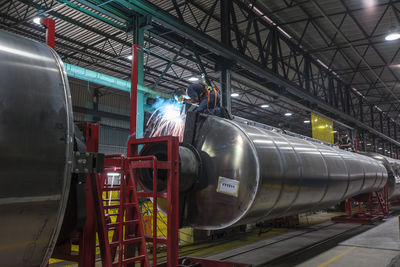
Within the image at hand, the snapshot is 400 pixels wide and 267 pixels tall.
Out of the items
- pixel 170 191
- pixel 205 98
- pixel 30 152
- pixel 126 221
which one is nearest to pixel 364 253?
pixel 205 98

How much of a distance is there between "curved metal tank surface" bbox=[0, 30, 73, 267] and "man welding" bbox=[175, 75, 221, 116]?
277 centimetres

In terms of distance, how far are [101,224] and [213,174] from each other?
1603 millimetres

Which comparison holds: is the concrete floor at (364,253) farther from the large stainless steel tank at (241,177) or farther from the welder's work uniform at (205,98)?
the welder's work uniform at (205,98)

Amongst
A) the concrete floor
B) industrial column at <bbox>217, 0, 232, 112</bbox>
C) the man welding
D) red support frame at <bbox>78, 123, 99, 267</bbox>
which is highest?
industrial column at <bbox>217, 0, 232, 112</bbox>

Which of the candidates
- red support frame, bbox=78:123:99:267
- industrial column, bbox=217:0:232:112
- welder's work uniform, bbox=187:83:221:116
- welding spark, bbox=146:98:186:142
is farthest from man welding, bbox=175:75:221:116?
industrial column, bbox=217:0:232:112

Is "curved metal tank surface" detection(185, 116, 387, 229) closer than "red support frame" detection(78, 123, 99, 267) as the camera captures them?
No

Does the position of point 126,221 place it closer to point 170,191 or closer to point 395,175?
point 170,191

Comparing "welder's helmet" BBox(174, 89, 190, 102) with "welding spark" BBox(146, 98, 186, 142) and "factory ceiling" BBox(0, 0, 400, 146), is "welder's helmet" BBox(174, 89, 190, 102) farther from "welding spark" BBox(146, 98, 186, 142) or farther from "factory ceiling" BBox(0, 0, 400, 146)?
"factory ceiling" BBox(0, 0, 400, 146)

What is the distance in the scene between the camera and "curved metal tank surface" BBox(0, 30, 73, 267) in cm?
174

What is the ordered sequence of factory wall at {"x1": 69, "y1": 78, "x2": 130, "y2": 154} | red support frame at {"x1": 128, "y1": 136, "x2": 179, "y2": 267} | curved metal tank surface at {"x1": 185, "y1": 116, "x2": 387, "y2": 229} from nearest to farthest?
red support frame at {"x1": 128, "y1": 136, "x2": 179, "y2": 267} < curved metal tank surface at {"x1": 185, "y1": 116, "x2": 387, "y2": 229} < factory wall at {"x1": 69, "y1": 78, "x2": 130, "y2": 154}

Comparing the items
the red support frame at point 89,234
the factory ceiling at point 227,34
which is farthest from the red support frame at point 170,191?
the factory ceiling at point 227,34

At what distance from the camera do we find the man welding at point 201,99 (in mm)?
4709

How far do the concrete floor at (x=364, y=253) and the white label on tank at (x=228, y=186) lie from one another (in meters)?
3.02

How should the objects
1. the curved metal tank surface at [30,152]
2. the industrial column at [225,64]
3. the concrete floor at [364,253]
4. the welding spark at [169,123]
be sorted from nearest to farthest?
the curved metal tank surface at [30,152] → the welding spark at [169,123] → the concrete floor at [364,253] → the industrial column at [225,64]
